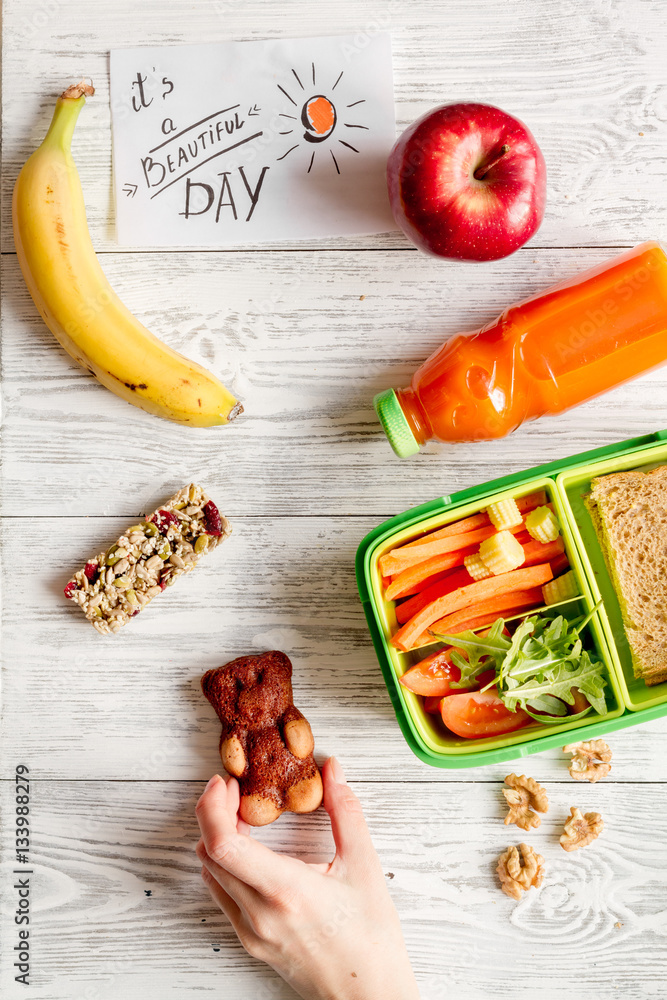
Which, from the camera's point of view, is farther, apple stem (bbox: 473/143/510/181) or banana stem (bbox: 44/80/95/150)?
banana stem (bbox: 44/80/95/150)

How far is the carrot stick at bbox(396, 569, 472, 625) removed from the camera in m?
0.89

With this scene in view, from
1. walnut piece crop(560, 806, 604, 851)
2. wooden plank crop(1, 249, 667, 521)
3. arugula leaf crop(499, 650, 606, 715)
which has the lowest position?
walnut piece crop(560, 806, 604, 851)

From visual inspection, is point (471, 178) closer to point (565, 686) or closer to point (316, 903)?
point (565, 686)

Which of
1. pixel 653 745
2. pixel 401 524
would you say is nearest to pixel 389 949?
pixel 653 745

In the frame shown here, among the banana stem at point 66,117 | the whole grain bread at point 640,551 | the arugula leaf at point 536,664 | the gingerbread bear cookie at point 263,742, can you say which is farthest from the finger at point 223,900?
the banana stem at point 66,117

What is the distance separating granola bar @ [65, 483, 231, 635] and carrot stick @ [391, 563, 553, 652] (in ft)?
0.94

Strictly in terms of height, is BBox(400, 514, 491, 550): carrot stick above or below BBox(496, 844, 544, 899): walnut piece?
above

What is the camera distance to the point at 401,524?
87 cm

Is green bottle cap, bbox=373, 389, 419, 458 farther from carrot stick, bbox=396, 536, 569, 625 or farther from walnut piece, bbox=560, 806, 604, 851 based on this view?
walnut piece, bbox=560, 806, 604, 851

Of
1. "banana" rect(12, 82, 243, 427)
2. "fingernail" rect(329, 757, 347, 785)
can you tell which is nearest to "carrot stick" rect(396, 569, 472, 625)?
"fingernail" rect(329, 757, 347, 785)

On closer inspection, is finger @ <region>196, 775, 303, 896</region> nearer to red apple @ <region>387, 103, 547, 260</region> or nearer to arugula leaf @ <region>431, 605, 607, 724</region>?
arugula leaf @ <region>431, 605, 607, 724</region>

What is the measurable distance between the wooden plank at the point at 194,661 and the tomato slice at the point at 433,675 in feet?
0.38

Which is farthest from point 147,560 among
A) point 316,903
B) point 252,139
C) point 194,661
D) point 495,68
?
point 495,68

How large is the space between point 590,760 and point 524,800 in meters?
0.11
